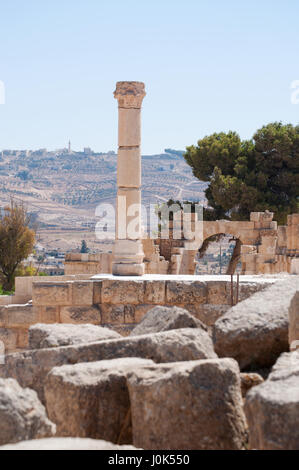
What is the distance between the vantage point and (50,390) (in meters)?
3.75

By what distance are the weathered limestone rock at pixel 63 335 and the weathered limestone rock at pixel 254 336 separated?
97 centimetres

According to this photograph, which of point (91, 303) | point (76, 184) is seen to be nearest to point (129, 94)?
point (91, 303)

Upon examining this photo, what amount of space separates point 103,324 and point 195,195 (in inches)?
4403

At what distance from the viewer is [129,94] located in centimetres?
1209

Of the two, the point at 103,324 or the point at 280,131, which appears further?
the point at 280,131

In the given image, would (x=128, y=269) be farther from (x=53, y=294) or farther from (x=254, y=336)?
(x=254, y=336)

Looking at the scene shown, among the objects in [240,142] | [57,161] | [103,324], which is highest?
[57,161]

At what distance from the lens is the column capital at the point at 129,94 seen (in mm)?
12078

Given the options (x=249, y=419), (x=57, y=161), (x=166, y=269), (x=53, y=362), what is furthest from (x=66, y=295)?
(x=57, y=161)

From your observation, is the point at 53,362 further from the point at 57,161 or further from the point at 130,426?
the point at 57,161

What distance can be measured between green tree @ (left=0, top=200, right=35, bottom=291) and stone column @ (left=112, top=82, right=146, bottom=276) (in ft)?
58.5

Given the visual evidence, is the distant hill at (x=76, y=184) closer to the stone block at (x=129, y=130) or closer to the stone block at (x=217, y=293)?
the stone block at (x=129, y=130)

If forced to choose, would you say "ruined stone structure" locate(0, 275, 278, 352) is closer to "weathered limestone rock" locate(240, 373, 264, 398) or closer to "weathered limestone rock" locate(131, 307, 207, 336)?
"weathered limestone rock" locate(131, 307, 207, 336)

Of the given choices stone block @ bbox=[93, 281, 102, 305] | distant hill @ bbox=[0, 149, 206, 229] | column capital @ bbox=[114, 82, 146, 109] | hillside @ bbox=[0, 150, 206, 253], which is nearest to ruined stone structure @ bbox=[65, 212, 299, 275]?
column capital @ bbox=[114, 82, 146, 109]
